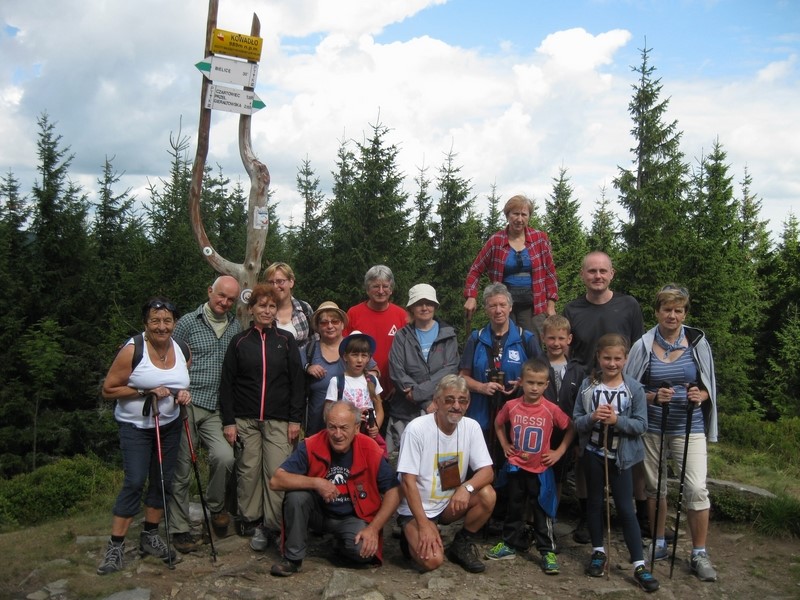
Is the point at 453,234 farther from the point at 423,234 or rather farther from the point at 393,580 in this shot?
the point at 393,580

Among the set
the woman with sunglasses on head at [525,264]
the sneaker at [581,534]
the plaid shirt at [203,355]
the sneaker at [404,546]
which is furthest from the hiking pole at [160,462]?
the sneaker at [581,534]

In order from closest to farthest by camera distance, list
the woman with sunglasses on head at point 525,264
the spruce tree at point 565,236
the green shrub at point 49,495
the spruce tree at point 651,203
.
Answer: the woman with sunglasses on head at point 525,264 < the green shrub at point 49,495 < the spruce tree at point 651,203 < the spruce tree at point 565,236

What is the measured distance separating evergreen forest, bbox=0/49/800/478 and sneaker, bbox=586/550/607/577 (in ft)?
38.3

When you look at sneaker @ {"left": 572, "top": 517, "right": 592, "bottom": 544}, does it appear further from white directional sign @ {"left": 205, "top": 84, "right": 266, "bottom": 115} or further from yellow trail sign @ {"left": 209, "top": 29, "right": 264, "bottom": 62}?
yellow trail sign @ {"left": 209, "top": 29, "right": 264, "bottom": 62}

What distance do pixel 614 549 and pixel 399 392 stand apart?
7.61ft

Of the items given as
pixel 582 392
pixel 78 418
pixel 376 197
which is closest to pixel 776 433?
pixel 582 392

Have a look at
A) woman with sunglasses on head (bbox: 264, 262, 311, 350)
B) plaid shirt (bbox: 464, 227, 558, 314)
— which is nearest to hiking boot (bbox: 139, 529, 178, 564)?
woman with sunglasses on head (bbox: 264, 262, 311, 350)

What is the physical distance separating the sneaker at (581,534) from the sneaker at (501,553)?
786 mm

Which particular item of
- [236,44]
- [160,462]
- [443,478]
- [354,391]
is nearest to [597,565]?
[443,478]

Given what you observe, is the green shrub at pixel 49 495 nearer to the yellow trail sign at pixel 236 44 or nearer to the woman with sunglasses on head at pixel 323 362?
the woman with sunglasses on head at pixel 323 362

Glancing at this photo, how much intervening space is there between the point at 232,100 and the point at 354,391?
3.36m

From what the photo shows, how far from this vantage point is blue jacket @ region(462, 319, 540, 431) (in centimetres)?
547

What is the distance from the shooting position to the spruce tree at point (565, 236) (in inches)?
997

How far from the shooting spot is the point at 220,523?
5496 mm
